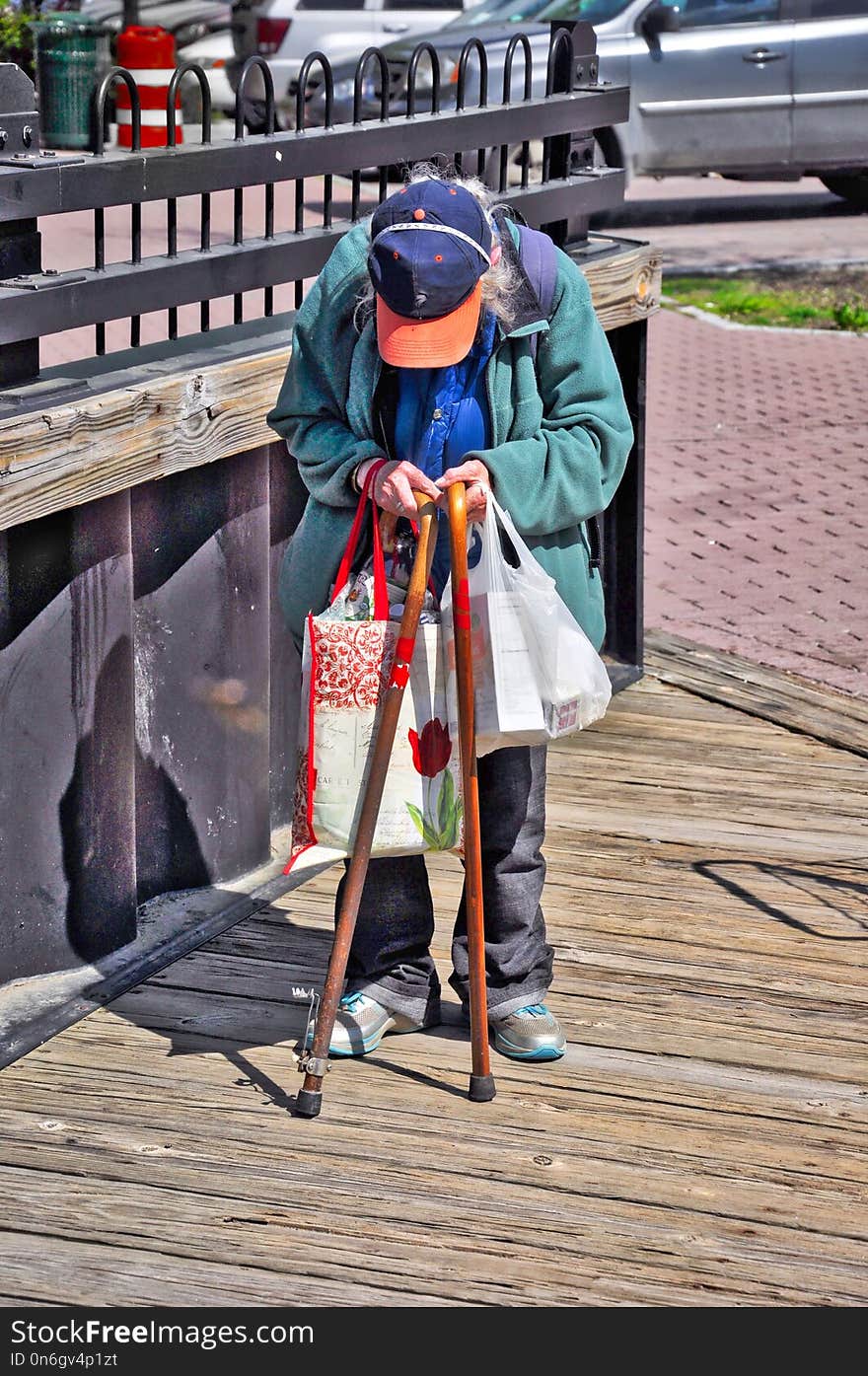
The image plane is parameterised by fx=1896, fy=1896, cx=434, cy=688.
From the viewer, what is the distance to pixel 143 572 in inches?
159

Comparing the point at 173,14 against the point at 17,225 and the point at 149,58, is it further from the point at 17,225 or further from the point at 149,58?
the point at 17,225

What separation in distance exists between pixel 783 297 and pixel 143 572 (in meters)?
9.83

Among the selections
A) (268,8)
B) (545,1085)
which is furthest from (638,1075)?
(268,8)

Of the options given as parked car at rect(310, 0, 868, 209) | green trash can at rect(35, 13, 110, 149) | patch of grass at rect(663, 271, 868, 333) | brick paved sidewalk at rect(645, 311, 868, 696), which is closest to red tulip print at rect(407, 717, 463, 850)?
brick paved sidewalk at rect(645, 311, 868, 696)

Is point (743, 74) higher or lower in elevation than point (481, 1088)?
higher

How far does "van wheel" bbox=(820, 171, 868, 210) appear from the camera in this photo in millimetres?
16531

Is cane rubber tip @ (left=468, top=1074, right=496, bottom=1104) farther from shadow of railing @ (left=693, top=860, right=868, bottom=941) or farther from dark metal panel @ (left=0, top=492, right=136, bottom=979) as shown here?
shadow of railing @ (left=693, top=860, right=868, bottom=941)

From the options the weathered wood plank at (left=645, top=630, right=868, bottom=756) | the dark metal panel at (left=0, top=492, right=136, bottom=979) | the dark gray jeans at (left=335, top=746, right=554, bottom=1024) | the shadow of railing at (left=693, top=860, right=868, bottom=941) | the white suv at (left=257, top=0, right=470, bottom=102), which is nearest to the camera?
the dark gray jeans at (left=335, top=746, right=554, bottom=1024)

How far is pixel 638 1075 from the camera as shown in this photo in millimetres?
3527

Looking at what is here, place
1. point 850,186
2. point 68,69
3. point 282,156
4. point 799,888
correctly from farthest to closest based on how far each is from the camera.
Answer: point 68,69, point 850,186, point 799,888, point 282,156

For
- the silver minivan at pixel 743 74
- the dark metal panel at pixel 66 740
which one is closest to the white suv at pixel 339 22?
the silver minivan at pixel 743 74

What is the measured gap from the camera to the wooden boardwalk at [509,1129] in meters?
2.91

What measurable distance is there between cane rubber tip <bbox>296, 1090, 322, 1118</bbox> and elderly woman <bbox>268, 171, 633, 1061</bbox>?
22cm

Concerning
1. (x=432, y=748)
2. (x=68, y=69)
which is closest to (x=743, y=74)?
(x=68, y=69)
